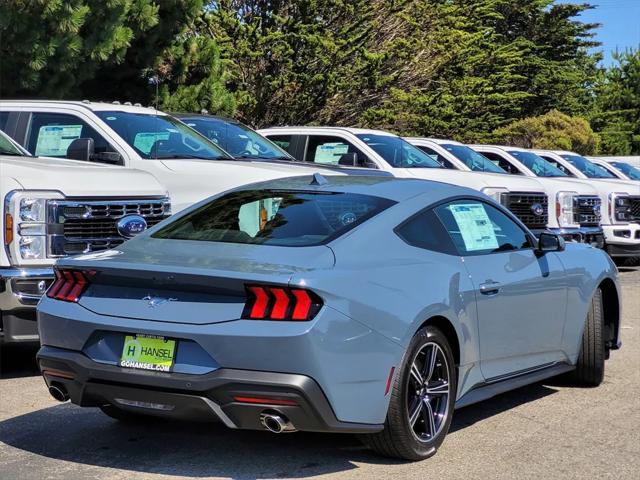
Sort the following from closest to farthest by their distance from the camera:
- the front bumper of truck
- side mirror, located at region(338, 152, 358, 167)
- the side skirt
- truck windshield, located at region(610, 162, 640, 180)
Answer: the side skirt, the front bumper of truck, side mirror, located at region(338, 152, 358, 167), truck windshield, located at region(610, 162, 640, 180)

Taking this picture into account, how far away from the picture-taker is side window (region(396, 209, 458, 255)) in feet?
19.6

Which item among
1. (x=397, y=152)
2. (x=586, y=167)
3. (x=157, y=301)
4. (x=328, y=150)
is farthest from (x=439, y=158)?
(x=157, y=301)

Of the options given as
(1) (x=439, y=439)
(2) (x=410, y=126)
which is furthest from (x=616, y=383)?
(2) (x=410, y=126)

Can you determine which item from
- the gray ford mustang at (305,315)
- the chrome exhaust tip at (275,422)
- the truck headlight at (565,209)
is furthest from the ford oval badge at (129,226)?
the truck headlight at (565,209)

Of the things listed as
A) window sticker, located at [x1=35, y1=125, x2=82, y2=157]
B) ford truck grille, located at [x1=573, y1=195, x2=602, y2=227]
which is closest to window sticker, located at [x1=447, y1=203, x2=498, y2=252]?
window sticker, located at [x1=35, y1=125, x2=82, y2=157]

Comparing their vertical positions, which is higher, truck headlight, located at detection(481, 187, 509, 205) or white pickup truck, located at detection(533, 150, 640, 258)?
truck headlight, located at detection(481, 187, 509, 205)

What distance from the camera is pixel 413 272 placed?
573cm

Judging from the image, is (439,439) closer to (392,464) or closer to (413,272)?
(392,464)

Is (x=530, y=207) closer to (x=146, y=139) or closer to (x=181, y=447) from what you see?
(x=146, y=139)

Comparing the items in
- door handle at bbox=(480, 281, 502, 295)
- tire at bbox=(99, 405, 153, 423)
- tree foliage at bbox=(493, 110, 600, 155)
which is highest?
tree foliage at bbox=(493, 110, 600, 155)

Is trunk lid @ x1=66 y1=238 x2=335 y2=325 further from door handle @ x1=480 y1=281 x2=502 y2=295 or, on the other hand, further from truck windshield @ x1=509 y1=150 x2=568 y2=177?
truck windshield @ x1=509 y1=150 x2=568 y2=177

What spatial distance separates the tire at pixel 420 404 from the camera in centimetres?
546

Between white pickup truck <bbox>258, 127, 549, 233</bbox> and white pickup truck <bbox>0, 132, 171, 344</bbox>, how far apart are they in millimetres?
6354

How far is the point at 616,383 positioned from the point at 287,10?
21.8 metres
